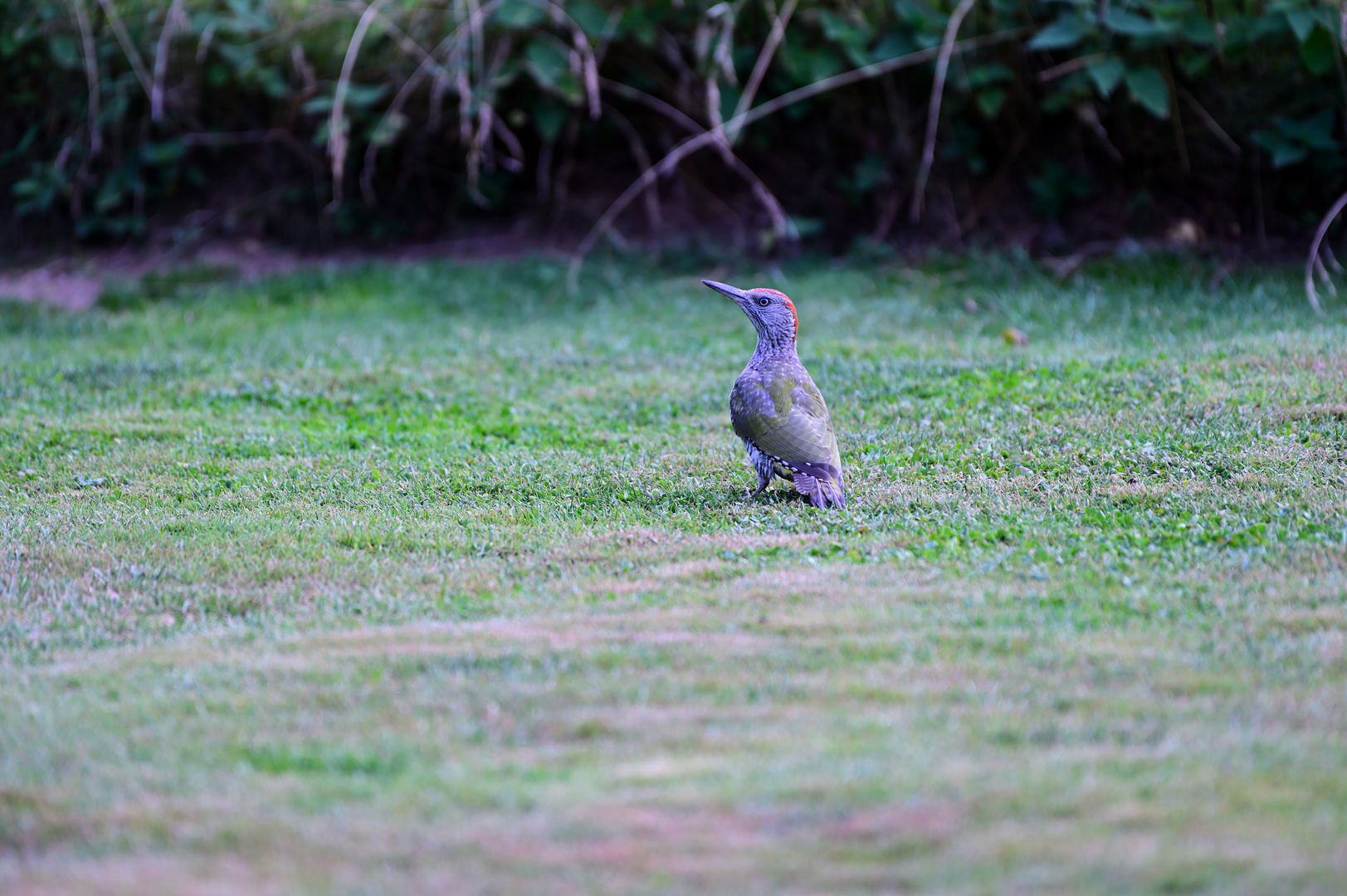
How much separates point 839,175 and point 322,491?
765cm

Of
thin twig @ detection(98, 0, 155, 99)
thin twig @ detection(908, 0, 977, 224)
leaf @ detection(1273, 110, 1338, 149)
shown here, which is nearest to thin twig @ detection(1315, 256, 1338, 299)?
leaf @ detection(1273, 110, 1338, 149)

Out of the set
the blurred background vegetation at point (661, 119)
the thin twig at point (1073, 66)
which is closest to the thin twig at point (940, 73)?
the blurred background vegetation at point (661, 119)

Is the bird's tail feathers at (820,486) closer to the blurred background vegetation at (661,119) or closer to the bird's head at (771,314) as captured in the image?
the bird's head at (771,314)

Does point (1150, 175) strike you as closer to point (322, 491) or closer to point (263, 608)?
point (322, 491)

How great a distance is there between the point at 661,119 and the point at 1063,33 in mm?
3967

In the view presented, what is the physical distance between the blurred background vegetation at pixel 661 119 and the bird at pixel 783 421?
15.4 ft

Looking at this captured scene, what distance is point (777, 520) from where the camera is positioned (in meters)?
5.98

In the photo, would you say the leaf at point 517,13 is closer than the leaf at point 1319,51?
No

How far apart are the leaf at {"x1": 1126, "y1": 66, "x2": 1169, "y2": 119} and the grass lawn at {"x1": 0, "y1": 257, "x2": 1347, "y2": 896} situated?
195cm

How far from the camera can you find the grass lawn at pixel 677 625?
3191 millimetres

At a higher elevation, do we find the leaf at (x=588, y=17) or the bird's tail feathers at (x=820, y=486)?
A: the leaf at (x=588, y=17)

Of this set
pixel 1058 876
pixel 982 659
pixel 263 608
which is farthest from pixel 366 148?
pixel 1058 876

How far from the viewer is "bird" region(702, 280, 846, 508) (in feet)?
20.0

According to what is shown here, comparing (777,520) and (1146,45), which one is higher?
(1146,45)
